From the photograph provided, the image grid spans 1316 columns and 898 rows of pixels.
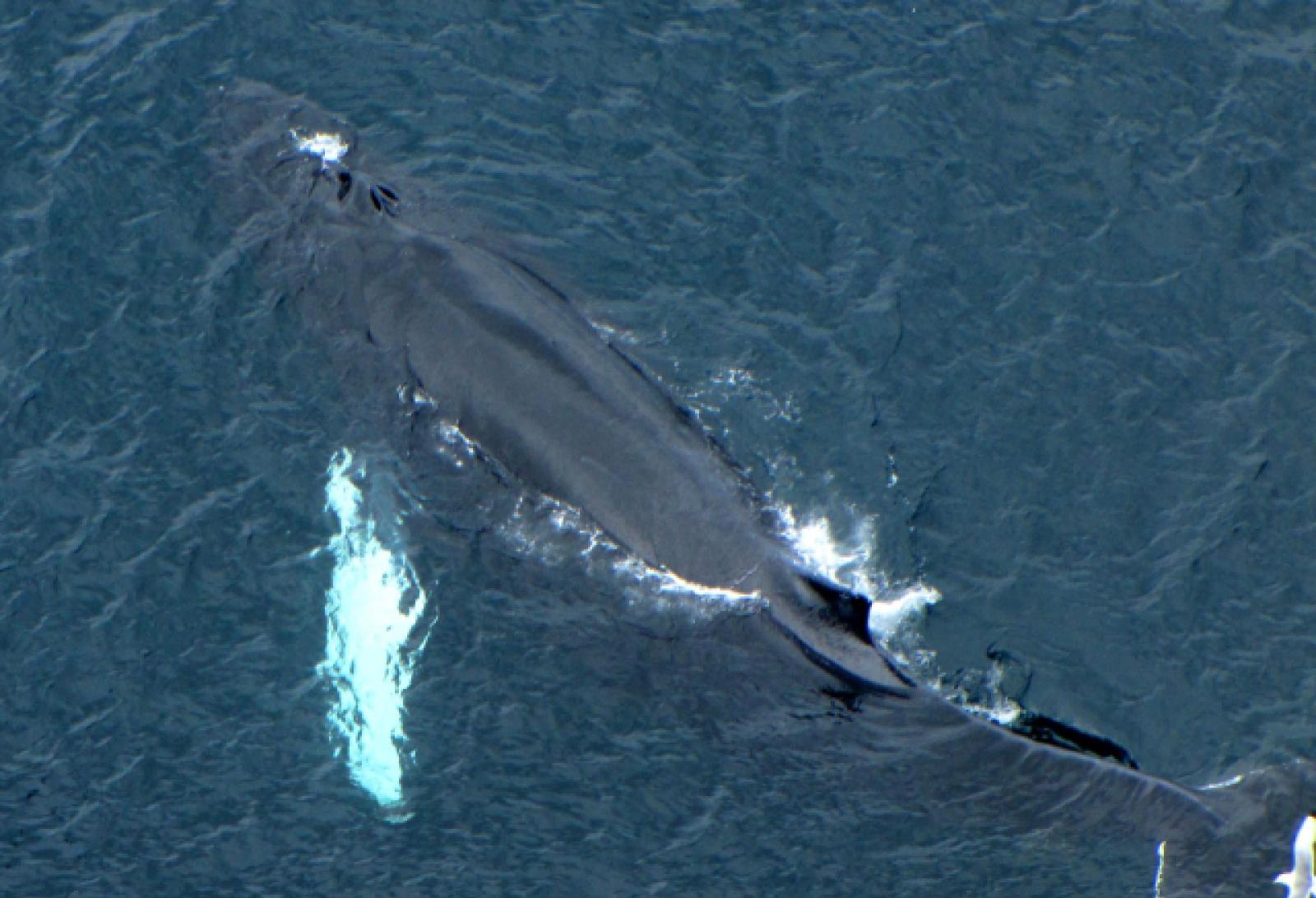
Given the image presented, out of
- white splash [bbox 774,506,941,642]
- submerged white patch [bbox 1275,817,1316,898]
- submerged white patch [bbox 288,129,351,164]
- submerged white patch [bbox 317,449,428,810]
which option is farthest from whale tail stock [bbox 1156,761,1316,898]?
submerged white patch [bbox 288,129,351,164]

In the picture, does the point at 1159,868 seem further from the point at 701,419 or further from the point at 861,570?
the point at 701,419

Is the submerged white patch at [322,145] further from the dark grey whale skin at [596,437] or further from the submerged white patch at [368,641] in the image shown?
the submerged white patch at [368,641]

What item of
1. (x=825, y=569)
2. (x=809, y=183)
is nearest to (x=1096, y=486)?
(x=825, y=569)

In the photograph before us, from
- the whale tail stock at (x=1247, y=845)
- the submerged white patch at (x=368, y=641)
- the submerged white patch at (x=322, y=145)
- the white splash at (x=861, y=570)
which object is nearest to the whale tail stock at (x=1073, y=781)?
the whale tail stock at (x=1247, y=845)

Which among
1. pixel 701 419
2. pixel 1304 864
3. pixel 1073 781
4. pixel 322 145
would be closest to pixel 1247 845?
pixel 1304 864

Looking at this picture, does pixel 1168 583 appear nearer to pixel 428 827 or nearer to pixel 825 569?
pixel 825 569

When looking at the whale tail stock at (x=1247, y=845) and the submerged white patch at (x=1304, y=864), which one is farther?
the whale tail stock at (x=1247, y=845)
